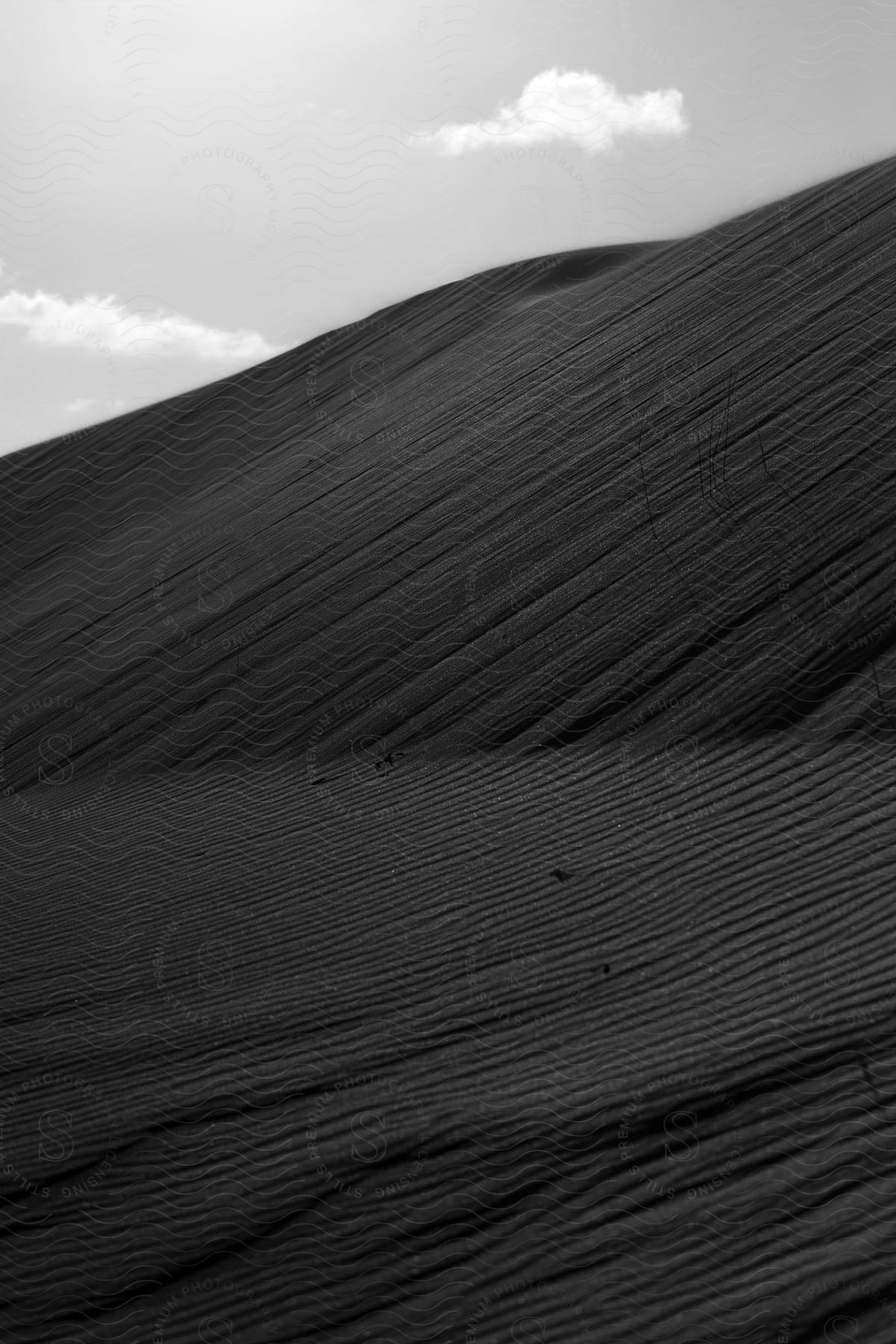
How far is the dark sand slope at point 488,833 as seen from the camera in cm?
65

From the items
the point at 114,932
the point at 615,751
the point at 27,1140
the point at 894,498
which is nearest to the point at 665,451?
the point at 894,498

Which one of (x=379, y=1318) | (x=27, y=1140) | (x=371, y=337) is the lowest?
(x=379, y=1318)

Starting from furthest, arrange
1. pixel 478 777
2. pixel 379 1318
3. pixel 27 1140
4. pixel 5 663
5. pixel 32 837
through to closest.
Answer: pixel 5 663 → pixel 32 837 → pixel 478 777 → pixel 27 1140 → pixel 379 1318

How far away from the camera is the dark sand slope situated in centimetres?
65

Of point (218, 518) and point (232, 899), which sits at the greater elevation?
point (218, 518)

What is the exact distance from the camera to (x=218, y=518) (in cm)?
183

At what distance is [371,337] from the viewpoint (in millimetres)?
2043

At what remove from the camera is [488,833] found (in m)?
1.06

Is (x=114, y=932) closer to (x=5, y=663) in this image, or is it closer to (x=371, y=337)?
(x=5, y=663)

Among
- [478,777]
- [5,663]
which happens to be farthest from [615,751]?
[5,663]

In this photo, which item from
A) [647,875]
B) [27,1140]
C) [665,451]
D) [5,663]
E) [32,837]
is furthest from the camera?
[5,663]

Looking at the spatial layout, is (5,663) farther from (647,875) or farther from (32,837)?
(647,875)

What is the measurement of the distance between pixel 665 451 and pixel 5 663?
107cm

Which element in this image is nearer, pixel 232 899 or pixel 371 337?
pixel 232 899
